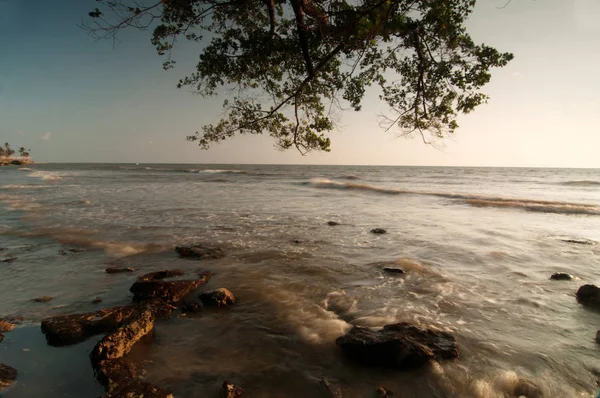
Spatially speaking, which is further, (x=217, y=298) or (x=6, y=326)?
(x=217, y=298)

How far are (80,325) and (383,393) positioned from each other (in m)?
3.69

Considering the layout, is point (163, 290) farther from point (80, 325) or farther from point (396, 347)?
point (396, 347)

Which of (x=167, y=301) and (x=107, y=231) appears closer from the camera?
(x=167, y=301)

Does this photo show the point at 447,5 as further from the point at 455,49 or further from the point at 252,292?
the point at 252,292

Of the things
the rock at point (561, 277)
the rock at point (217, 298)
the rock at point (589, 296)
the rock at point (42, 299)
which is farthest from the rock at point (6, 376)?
the rock at point (561, 277)

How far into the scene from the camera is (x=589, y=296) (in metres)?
5.11

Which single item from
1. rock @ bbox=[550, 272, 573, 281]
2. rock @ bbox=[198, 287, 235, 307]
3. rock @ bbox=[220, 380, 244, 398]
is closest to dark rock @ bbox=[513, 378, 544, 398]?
rock @ bbox=[220, 380, 244, 398]

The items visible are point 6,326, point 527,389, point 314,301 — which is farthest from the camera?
point 314,301

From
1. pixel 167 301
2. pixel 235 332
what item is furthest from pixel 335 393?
pixel 167 301

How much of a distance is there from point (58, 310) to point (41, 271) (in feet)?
7.94

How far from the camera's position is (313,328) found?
415 centimetres

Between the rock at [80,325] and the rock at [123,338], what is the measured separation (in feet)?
0.61

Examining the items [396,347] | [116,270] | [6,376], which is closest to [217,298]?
A: [6,376]

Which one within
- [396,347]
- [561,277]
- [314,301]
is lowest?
[314,301]
